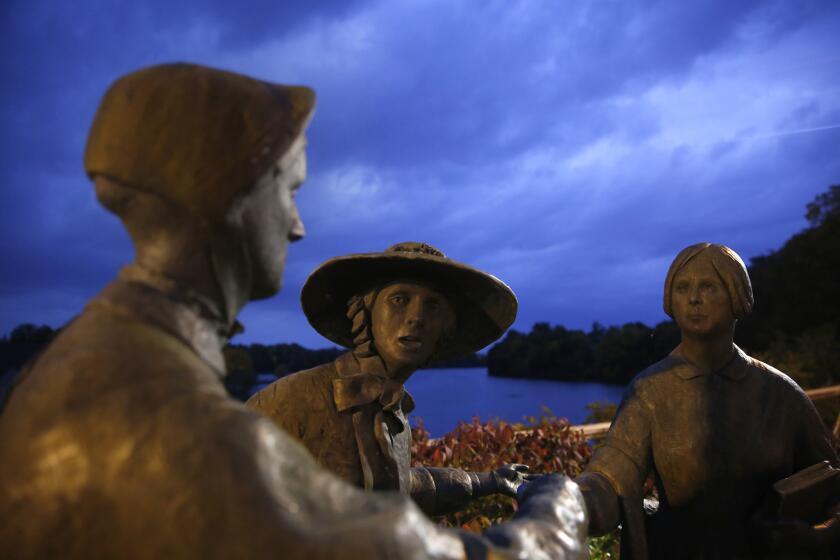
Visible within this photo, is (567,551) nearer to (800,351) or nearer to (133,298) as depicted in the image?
(133,298)

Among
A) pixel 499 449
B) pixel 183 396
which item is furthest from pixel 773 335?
pixel 183 396

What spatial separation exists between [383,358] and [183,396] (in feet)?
5.14

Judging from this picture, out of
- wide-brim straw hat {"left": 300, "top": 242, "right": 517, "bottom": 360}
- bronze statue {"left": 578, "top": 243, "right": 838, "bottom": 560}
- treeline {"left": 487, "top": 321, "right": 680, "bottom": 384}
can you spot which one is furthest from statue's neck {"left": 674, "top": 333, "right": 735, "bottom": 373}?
treeline {"left": 487, "top": 321, "right": 680, "bottom": 384}

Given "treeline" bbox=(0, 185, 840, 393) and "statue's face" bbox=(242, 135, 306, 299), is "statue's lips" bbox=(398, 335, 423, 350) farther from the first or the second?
"treeline" bbox=(0, 185, 840, 393)

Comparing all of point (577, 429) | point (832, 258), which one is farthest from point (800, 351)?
point (577, 429)

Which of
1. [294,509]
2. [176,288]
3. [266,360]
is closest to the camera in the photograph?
[294,509]

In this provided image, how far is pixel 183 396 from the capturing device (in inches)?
50.9

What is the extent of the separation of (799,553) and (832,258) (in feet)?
46.2

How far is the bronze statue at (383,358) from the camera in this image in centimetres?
268

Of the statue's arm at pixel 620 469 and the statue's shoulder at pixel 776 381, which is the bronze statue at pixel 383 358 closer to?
the statue's arm at pixel 620 469

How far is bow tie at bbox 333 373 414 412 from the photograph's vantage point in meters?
2.71

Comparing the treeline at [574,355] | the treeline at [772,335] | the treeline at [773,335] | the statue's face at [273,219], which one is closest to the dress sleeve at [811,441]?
the statue's face at [273,219]

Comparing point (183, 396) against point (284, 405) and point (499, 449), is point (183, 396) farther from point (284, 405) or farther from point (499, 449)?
point (499, 449)

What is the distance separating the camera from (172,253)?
4.91 feet
